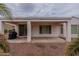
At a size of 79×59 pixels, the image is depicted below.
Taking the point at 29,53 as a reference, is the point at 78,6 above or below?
above

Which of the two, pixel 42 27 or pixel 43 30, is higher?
pixel 42 27

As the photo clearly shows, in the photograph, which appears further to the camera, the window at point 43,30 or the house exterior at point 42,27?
the window at point 43,30

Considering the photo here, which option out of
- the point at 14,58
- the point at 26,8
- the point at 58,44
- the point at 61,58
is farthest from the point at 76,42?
the point at 58,44

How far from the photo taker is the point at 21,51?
620 centimetres

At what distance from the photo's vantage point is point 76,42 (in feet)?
11.1

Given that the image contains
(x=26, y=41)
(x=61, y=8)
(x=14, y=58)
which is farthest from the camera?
(x=26, y=41)

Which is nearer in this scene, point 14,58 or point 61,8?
point 14,58

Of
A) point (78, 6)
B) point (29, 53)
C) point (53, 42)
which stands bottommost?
point (29, 53)

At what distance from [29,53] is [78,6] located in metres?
2.61

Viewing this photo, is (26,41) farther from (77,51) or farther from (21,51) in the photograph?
(77,51)

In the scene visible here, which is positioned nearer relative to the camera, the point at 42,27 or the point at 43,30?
the point at 43,30

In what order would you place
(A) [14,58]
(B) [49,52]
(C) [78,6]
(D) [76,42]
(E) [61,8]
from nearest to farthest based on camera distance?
1. (A) [14,58]
2. (D) [76,42]
3. (C) [78,6]
4. (E) [61,8]
5. (B) [49,52]

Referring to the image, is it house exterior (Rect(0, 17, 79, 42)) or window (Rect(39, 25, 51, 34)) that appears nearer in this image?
house exterior (Rect(0, 17, 79, 42))

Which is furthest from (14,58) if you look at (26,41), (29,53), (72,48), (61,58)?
(26,41)
